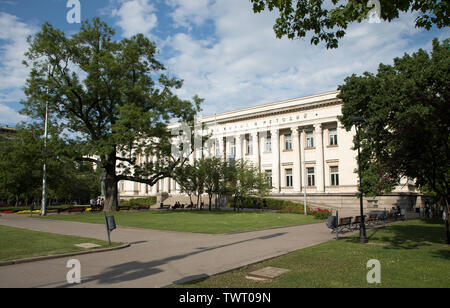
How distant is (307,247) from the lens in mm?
13766

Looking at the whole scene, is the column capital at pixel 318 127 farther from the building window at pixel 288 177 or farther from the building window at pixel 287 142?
the building window at pixel 288 177

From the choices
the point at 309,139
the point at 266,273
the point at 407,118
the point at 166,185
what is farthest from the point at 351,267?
the point at 166,185

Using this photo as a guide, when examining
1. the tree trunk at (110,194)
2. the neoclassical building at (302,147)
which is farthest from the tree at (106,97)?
Answer: the neoclassical building at (302,147)

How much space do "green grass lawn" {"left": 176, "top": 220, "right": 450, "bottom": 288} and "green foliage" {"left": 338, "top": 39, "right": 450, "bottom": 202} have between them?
2791 mm

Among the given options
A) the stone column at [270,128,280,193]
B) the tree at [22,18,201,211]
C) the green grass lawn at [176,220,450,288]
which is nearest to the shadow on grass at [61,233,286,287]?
the green grass lawn at [176,220,450,288]

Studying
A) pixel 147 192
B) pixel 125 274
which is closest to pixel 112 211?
pixel 125 274

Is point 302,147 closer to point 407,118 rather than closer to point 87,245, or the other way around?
point 407,118

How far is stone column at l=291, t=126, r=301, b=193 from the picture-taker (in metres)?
53.3

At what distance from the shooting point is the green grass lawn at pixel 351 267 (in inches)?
305

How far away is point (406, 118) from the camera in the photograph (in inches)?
534

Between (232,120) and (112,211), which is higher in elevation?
(232,120)
